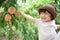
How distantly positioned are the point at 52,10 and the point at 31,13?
354 mm

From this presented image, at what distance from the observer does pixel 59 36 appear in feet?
4.16

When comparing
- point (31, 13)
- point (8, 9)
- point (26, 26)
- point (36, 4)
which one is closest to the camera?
point (8, 9)

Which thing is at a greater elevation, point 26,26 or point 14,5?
point 14,5

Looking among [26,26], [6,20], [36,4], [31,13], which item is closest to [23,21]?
[26,26]

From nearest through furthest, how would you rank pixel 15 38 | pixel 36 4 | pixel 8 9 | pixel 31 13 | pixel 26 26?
pixel 8 9 → pixel 26 26 → pixel 15 38 → pixel 31 13 → pixel 36 4

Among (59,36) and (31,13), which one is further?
(31,13)

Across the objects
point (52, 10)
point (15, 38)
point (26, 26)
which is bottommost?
point (15, 38)

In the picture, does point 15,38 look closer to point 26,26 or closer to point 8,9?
point 26,26

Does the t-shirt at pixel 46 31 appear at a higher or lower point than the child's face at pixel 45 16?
lower

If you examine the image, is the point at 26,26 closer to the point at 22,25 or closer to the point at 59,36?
the point at 22,25

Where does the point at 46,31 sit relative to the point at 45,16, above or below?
below

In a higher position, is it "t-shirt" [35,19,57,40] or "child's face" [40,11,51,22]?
"child's face" [40,11,51,22]

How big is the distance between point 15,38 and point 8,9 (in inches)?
14.0

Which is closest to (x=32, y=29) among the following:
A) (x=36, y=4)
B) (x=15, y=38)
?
(x=15, y=38)
